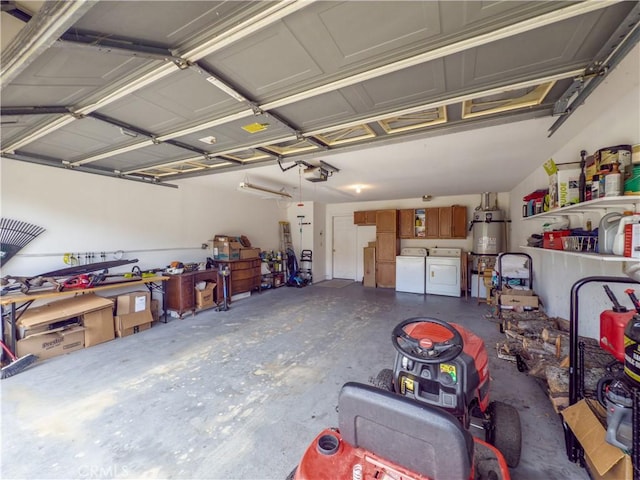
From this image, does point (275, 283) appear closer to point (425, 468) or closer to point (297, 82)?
point (297, 82)

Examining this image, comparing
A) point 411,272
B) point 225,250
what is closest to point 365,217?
point 411,272

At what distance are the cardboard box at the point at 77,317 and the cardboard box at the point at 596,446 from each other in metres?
4.80

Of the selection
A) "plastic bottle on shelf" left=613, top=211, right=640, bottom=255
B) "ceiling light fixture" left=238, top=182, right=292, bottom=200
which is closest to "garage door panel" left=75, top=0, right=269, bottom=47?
"plastic bottle on shelf" left=613, top=211, right=640, bottom=255

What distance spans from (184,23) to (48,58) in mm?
921

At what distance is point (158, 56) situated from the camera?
1412 millimetres

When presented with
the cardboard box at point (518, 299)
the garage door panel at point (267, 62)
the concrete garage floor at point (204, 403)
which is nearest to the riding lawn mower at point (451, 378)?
the concrete garage floor at point (204, 403)

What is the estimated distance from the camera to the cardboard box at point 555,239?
2.29 meters

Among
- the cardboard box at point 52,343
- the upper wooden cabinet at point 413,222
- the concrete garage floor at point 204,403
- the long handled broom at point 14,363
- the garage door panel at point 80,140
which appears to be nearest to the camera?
the concrete garage floor at point 204,403

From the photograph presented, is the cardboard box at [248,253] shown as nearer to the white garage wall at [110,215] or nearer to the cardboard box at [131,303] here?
the white garage wall at [110,215]

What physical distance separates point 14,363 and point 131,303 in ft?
4.11

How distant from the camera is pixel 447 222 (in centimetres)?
654

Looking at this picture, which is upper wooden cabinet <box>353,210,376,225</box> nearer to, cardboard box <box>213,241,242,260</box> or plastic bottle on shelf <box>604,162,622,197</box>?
cardboard box <box>213,241,242,260</box>

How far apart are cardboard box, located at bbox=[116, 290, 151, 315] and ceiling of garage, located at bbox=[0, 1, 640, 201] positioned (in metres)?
2.13

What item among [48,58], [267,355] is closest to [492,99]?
[48,58]
